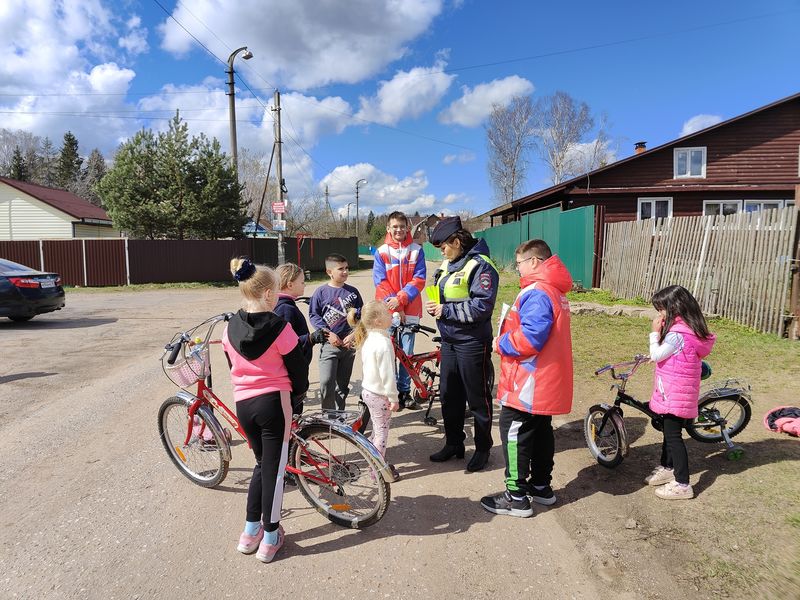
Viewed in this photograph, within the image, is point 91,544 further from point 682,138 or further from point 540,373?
point 682,138

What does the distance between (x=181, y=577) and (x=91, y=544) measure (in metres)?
0.72

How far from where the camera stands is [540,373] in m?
3.21

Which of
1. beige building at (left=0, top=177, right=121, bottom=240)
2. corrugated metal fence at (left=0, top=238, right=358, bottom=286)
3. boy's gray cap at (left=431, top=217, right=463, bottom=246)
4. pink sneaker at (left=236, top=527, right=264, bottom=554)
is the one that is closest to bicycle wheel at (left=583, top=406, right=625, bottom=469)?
boy's gray cap at (left=431, top=217, right=463, bottom=246)

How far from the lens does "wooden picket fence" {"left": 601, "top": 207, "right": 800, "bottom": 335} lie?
7.82 m

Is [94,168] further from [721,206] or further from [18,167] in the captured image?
[721,206]

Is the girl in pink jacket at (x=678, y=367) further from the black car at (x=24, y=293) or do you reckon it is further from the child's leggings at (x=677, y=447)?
the black car at (x=24, y=293)

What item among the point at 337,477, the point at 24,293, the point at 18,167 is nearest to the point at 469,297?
the point at 337,477

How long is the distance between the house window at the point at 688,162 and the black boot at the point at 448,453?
2097 centimetres

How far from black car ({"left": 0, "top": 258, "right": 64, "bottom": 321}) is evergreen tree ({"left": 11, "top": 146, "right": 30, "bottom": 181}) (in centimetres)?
5624

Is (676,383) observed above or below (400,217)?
below

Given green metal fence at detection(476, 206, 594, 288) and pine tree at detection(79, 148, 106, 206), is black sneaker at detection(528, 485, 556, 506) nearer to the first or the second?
green metal fence at detection(476, 206, 594, 288)

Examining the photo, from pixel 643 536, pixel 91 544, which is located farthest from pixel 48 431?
pixel 643 536

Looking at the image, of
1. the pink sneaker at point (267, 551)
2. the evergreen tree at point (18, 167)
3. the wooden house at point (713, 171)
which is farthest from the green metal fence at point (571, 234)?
the evergreen tree at point (18, 167)

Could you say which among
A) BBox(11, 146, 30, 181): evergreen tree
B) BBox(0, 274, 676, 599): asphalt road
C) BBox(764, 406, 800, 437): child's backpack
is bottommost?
BBox(0, 274, 676, 599): asphalt road
